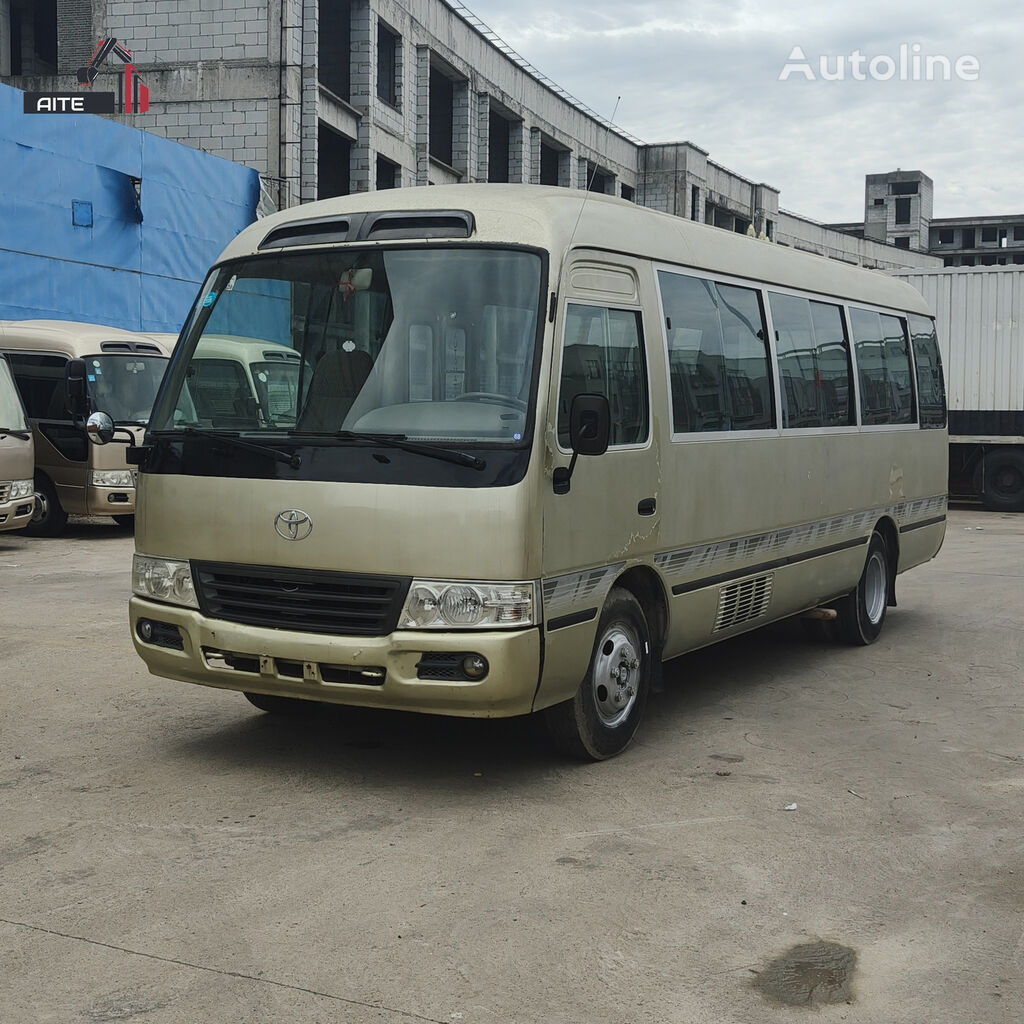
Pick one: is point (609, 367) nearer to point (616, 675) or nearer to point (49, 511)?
point (616, 675)

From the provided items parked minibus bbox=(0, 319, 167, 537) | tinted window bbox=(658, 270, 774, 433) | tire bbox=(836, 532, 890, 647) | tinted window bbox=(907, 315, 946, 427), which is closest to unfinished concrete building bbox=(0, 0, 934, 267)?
parked minibus bbox=(0, 319, 167, 537)

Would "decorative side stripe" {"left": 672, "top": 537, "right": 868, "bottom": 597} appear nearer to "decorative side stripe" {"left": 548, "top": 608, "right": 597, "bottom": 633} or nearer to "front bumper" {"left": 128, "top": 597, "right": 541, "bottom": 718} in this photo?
"decorative side stripe" {"left": 548, "top": 608, "right": 597, "bottom": 633}

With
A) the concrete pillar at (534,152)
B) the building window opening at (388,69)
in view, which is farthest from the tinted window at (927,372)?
the concrete pillar at (534,152)

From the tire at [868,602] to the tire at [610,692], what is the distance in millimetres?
3375

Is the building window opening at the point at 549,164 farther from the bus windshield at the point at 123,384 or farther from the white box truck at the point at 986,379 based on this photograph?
the bus windshield at the point at 123,384

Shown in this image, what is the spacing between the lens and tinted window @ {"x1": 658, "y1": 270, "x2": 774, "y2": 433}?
682 centimetres

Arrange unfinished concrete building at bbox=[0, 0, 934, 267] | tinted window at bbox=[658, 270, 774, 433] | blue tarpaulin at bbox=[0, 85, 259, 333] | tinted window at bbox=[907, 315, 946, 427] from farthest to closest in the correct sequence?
unfinished concrete building at bbox=[0, 0, 934, 267]
blue tarpaulin at bbox=[0, 85, 259, 333]
tinted window at bbox=[907, 315, 946, 427]
tinted window at bbox=[658, 270, 774, 433]

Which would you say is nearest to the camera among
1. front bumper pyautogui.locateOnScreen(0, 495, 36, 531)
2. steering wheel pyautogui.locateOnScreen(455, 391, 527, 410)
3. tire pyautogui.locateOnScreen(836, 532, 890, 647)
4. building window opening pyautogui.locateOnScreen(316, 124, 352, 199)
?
steering wheel pyautogui.locateOnScreen(455, 391, 527, 410)

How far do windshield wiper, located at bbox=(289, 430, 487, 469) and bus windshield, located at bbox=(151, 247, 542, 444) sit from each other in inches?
1.4

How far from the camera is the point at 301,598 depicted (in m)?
5.72

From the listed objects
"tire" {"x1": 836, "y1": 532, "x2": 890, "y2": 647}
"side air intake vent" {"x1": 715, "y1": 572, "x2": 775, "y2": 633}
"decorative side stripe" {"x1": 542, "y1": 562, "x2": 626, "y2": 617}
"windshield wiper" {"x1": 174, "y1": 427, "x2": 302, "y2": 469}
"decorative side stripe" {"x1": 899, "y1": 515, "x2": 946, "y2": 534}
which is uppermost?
"windshield wiper" {"x1": 174, "y1": 427, "x2": 302, "y2": 469}

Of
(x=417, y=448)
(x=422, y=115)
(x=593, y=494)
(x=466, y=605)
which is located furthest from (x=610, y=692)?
(x=422, y=115)

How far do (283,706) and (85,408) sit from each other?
10429 millimetres

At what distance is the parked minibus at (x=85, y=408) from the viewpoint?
55.1 feet
